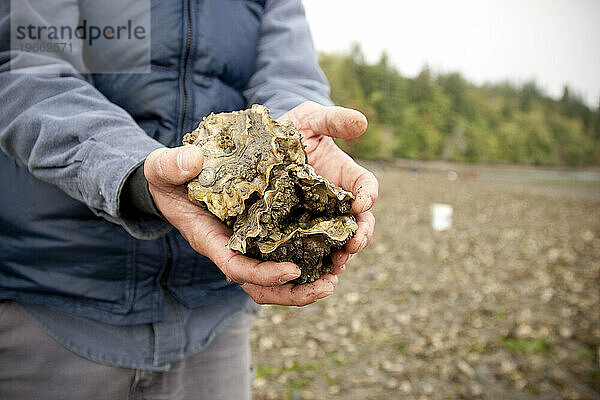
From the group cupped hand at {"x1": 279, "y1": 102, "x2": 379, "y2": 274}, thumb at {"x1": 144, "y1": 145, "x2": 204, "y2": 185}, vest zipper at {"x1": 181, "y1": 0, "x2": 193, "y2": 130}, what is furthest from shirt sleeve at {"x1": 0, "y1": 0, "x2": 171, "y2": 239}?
cupped hand at {"x1": 279, "y1": 102, "x2": 379, "y2": 274}

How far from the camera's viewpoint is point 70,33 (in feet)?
6.65

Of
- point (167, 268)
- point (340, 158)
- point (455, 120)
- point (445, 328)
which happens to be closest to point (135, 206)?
point (167, 268)

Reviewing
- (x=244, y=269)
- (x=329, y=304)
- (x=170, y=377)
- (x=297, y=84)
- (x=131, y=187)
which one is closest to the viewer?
(x=244, y=269)

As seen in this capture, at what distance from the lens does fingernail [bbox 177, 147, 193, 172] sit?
1598 mm

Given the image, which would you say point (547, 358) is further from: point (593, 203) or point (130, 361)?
point (593, 203)

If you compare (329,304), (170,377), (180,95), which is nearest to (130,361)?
(170,377)

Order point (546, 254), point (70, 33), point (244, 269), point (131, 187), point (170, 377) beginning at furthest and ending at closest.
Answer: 1. point (546, 254)
2. point (170, 377)
3. point (70, 33)
4. point (131, 187)
5. point (244, 269)

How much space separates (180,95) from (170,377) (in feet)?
4.93

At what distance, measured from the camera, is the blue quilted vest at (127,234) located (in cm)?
206

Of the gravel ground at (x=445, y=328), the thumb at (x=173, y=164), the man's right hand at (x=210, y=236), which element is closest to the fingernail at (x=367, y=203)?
the man's right hand at (x=210, y=236)
